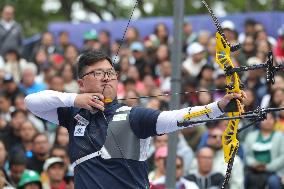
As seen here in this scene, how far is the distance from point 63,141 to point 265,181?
3108mm

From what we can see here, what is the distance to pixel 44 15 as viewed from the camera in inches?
1439

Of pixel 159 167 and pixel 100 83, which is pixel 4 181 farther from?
pixel 100 83

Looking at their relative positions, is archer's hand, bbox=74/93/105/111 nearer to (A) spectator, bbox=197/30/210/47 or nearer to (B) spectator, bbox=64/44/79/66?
(A) spectator, bbox=197/30/210/47

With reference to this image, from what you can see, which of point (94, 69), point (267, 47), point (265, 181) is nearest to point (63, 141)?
point (265, 181)

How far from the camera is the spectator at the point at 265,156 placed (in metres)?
12.0

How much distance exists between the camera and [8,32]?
1816 cm

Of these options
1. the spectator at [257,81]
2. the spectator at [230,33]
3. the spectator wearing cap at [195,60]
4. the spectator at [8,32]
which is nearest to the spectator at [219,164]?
the spectator at [257,81]

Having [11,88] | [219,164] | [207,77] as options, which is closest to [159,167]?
[219,164]

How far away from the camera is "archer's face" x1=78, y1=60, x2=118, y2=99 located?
22.5 feet

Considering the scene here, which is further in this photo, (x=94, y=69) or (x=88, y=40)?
(x=88, y=40)

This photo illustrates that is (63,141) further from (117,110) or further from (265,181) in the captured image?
(117,110)

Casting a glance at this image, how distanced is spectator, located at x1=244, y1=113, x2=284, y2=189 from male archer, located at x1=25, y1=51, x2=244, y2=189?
17.9ft

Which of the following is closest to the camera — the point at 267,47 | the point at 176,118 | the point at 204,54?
the point at 176,118

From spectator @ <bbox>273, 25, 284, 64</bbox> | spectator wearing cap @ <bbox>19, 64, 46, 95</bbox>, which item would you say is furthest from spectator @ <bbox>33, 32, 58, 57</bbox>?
spectator @ <bbox>273, 25, 284, 64</bbox>
